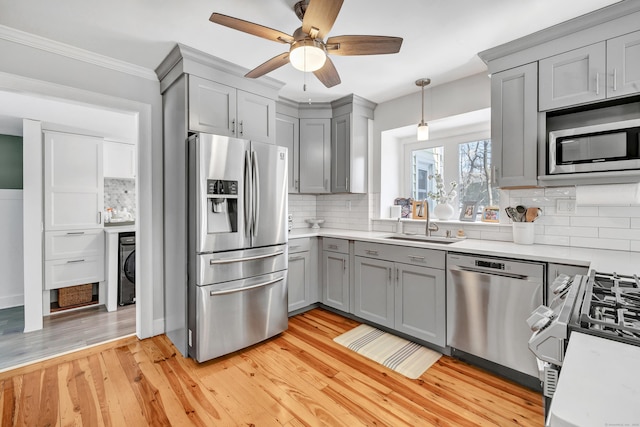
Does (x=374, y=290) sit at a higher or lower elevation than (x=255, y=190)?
lower

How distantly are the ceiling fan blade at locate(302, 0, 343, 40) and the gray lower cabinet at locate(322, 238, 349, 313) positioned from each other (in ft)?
6.72

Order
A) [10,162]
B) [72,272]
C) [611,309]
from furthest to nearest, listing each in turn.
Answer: [10,162] < [72,272] < [611,309]

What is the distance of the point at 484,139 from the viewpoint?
310 centimetres

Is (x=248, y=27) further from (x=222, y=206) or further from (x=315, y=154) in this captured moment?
(x=315, y=154)

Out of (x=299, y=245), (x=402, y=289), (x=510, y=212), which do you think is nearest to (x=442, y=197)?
(x=510, y=212)

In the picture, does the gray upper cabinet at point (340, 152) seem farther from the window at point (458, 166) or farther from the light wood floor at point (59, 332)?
the light wood floor at point (59, 332)

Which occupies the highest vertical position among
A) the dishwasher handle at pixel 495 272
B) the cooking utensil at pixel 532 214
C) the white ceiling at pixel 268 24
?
the white ceiling at pixel 268 24

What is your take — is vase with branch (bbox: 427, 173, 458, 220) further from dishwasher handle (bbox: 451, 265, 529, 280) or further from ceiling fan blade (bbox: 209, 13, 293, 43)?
ceiling fan blade (bbox: 209, 13, 293, 43)

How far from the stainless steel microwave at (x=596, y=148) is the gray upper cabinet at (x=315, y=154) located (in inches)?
89.6

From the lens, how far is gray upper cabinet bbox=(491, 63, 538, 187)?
7.23 ft

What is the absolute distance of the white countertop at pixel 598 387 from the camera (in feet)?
1.37

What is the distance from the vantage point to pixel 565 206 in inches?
92.4

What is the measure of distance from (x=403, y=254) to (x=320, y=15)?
1.96m

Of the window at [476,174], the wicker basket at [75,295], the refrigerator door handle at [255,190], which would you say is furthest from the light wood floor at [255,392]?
the window at [476,174]
